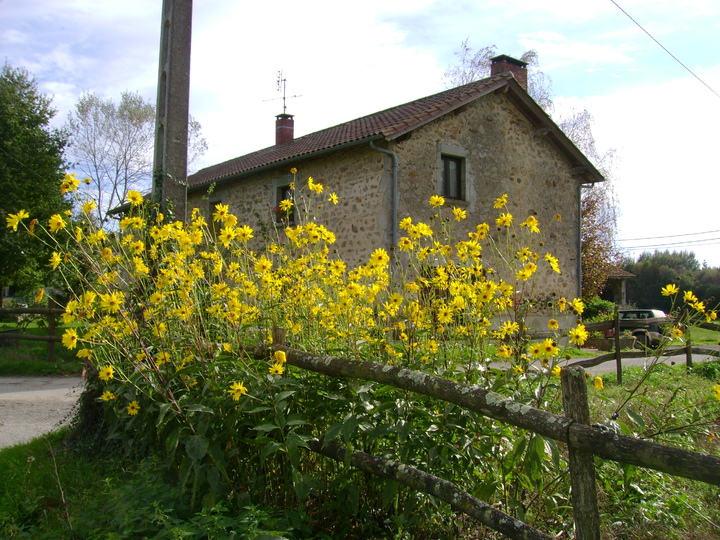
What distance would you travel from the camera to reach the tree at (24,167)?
18.0 m

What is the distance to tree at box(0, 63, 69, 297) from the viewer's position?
59.0 feet

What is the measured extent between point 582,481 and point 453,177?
35.2ft

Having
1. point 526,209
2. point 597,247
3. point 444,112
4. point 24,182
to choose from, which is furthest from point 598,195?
point 24,182

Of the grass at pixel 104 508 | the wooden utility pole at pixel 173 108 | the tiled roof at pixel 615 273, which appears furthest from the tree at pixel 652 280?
the grass at pixel 104 508

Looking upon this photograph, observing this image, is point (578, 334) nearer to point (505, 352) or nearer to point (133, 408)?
point (505, 352)

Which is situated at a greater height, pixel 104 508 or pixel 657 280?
pixel 657 280

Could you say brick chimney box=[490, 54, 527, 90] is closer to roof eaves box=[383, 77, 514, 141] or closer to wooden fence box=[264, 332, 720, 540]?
roof eaves box=[383, 77, 514, 141]

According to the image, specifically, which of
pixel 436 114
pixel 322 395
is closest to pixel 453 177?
pixel 436 114

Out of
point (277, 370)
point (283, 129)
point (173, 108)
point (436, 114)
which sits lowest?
point (277, 370)

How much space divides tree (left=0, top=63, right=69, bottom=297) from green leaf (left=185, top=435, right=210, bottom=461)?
17.7 m

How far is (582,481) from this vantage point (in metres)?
1.88

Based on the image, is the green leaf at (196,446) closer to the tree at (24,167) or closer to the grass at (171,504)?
the grass at (171,504)

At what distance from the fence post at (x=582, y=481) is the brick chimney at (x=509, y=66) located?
13.9 m

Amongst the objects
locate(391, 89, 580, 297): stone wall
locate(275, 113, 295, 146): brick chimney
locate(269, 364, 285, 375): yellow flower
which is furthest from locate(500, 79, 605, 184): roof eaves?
locate(269, 364, 285, 375): yellow flower
